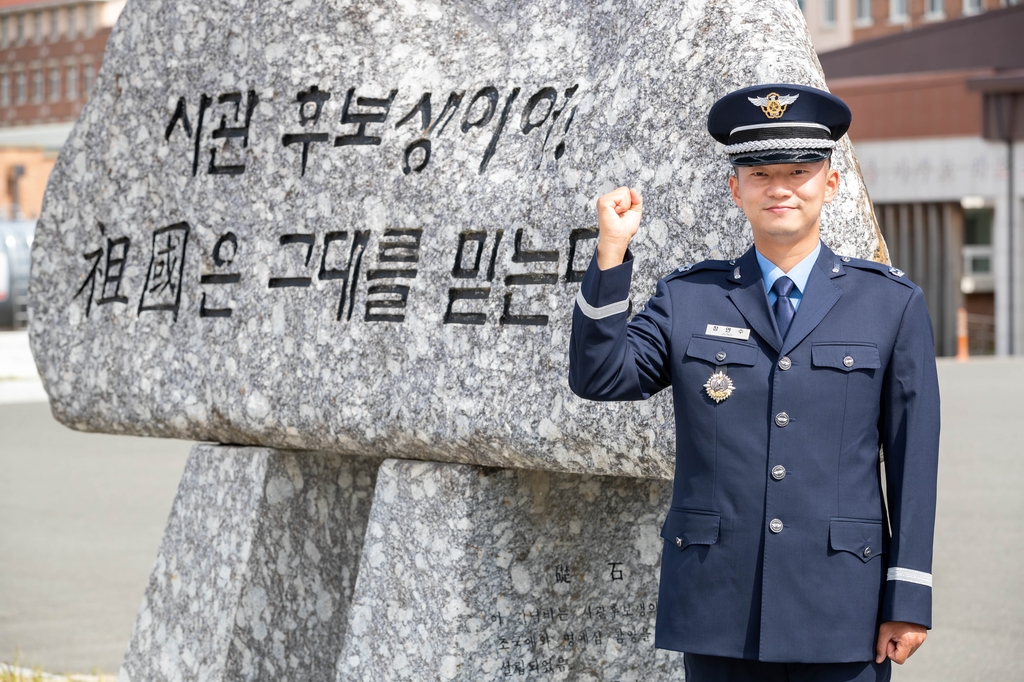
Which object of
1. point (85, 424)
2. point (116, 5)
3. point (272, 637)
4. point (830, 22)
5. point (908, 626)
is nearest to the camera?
point (908, 626)

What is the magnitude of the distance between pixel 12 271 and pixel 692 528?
67.0 feet

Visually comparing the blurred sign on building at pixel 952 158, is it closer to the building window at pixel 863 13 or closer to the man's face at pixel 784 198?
the building window at pixel 863 13

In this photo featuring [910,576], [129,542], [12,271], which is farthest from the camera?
[12,271]

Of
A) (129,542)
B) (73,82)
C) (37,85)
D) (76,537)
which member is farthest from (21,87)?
(129,542)

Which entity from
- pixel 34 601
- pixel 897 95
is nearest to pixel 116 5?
pixel 897 95

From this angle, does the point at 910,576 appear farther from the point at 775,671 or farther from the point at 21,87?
the point at 21,87

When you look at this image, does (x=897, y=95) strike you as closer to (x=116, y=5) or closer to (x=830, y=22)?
(x=830, y=22)

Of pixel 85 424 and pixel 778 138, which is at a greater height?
pixel 778 138

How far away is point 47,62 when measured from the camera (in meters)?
47.8

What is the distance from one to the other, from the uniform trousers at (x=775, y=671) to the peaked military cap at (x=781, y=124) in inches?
30.7

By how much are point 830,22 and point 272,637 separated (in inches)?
1323

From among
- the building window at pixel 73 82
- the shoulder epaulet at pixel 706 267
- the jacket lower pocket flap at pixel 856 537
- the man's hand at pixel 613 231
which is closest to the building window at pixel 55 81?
the building window at pixel 73 82

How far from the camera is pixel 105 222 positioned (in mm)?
3764

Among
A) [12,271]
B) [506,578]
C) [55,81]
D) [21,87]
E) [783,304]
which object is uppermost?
[21,87]
